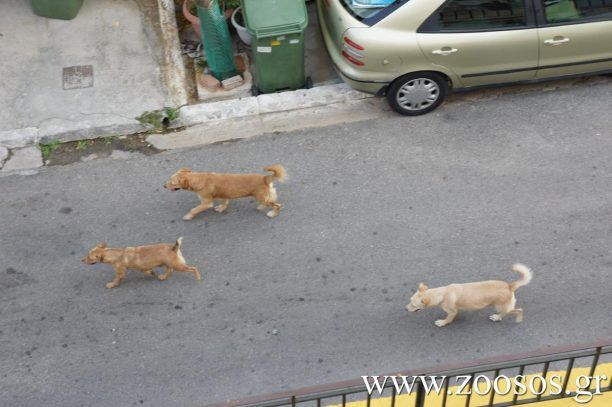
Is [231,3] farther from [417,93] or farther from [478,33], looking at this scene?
[478,33]

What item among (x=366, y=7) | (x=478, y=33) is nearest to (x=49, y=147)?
(x=366, y=7)

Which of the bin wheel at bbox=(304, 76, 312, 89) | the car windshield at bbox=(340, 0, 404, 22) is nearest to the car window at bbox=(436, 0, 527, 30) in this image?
the car windshield at bbox=(340, 0, 404, 22)

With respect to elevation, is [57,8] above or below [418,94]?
above

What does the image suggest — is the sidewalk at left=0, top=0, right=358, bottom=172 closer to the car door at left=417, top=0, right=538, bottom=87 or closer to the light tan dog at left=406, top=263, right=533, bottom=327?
the car door at left=417, top=0, right=538, bottom=87

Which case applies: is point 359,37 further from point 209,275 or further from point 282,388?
point 282,388

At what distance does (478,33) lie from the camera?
7289mm

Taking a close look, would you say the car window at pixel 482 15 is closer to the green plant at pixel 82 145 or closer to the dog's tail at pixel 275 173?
the dog's tail at pixel 275 173

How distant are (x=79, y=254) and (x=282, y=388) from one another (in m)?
2.43

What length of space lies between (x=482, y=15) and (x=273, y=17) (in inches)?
87.1

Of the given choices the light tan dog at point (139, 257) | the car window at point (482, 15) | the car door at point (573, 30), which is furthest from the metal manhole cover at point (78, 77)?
the car door at point (573, 30)

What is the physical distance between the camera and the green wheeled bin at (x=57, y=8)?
8656mm

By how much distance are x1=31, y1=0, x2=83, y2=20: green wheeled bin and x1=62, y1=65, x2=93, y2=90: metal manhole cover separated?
0.89 metres

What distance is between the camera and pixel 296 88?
817 cm

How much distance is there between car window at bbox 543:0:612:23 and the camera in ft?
24.1
